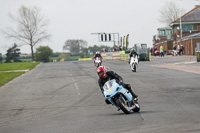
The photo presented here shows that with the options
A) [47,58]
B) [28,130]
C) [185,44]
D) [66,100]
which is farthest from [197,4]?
[28,130]

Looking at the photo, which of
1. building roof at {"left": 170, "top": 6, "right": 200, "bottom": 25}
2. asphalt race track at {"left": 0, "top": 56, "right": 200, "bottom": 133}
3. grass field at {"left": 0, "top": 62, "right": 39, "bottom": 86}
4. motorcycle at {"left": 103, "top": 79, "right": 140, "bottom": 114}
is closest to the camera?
asphalt race track at {"left": 0, "top": 56, "right": 200, "bottom": 133}

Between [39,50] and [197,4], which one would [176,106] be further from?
[39,50]

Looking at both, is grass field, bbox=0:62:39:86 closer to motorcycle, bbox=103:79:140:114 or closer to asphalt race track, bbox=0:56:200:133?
asphalt race track, bbox=0:56:200:133

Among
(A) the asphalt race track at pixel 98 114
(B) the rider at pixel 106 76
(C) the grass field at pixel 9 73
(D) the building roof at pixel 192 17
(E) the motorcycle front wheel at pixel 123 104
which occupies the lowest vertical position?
(C) the grass field at pixel 9 73

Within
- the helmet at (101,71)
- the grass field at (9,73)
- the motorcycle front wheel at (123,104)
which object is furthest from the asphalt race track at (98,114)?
the grass field at (9,73)

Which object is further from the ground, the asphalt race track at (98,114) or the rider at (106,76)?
the rider at (106,76)

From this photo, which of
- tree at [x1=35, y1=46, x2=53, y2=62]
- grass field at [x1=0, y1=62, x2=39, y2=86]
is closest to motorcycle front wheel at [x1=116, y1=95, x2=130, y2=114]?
grass field at [x1=0, y1=62, x2=39, y2=86]

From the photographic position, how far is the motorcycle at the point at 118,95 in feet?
31.0

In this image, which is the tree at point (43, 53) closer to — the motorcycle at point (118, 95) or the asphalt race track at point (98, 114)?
the asphalt race track at point (98, 114)

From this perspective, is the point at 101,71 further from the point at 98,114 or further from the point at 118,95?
the point at 98,114

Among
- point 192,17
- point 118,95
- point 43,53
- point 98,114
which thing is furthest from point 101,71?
point 43,53

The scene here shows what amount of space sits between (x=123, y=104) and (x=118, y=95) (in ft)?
0.94

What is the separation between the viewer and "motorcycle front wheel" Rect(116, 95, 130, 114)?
9.46m

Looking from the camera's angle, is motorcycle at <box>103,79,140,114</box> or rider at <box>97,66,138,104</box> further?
rider at <box>97,66,138,104</box>
